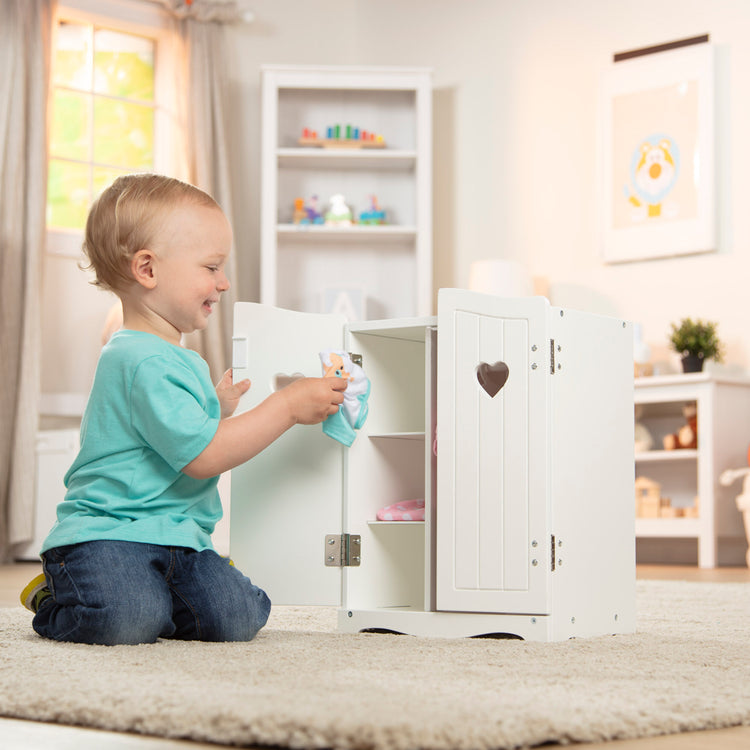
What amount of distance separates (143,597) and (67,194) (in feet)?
8.77

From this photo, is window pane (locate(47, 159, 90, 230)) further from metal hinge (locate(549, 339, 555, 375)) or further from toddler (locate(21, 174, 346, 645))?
metal hinge (locate(549, 339, 555, 375))

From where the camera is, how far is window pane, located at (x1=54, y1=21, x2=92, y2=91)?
3.66m

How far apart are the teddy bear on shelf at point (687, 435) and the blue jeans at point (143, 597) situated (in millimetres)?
2223

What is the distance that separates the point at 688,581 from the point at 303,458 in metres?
1.30

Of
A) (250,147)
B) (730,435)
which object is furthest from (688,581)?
(250,147)

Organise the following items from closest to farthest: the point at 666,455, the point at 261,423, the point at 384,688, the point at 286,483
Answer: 1. the point at 384,688
2. the point at 261,423
3. the point at 286,483
4. the point at 666,455

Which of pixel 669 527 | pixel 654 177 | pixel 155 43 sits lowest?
pixel 669 527

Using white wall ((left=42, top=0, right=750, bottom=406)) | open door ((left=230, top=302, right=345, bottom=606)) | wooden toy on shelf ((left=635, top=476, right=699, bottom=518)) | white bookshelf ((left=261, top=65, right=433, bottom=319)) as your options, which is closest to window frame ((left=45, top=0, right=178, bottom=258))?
white wall ((left=42, top=0, right=750, bottom=406))

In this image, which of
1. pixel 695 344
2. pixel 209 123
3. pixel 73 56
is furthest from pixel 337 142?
pixel 695 344

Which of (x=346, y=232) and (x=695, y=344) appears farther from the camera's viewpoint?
(x=346, y=232)

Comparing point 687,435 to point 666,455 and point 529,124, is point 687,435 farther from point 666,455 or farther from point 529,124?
point 529,124

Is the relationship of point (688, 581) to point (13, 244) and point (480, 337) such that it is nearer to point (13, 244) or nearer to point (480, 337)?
point (480, 337)

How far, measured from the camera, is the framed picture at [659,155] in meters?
3.53

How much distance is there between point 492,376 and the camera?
4.68ft
